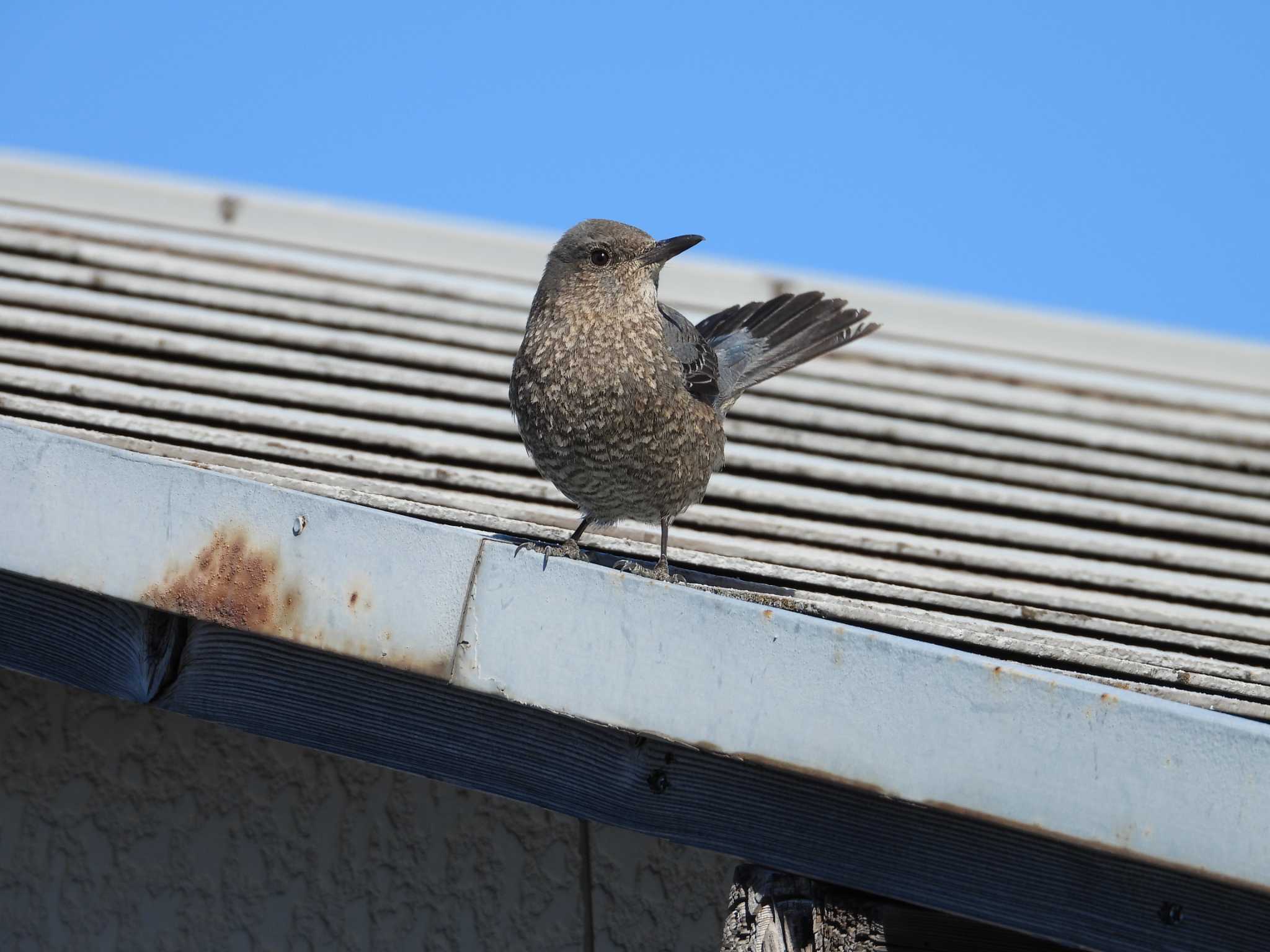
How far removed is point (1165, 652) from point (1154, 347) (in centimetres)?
352

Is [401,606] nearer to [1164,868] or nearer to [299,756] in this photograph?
[299,756]

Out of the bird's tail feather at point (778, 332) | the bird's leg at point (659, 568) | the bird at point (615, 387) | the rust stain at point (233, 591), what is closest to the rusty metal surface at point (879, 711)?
the bird's leg at point (659, 568)

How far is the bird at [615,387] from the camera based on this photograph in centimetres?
320

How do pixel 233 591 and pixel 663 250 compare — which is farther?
pixel 663 250

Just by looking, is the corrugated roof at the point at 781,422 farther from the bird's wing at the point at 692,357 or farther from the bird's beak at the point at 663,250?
the bird's beak at the point at 663,250

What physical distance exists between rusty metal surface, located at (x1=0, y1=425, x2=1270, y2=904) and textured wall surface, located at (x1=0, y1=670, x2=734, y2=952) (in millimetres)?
688

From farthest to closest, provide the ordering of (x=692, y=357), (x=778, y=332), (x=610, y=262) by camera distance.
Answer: (x=778, y=332), (x=692, y=357), (x=610, y=262)

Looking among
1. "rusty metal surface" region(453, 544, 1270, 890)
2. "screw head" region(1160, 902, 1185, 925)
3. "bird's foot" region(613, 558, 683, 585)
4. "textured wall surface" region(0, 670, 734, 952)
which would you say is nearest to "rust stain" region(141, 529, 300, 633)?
"rusty metal surface" region(453, 544, 1270, 890)

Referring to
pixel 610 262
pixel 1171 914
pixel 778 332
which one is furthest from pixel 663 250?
pixel 1171 914

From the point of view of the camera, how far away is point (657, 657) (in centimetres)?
198

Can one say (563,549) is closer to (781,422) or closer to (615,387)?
(615,387)

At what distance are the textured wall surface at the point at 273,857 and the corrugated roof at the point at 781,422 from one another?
598mm

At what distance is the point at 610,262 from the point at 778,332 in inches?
37.0

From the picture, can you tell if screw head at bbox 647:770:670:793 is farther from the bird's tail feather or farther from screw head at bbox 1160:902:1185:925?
the bird's tail feather
